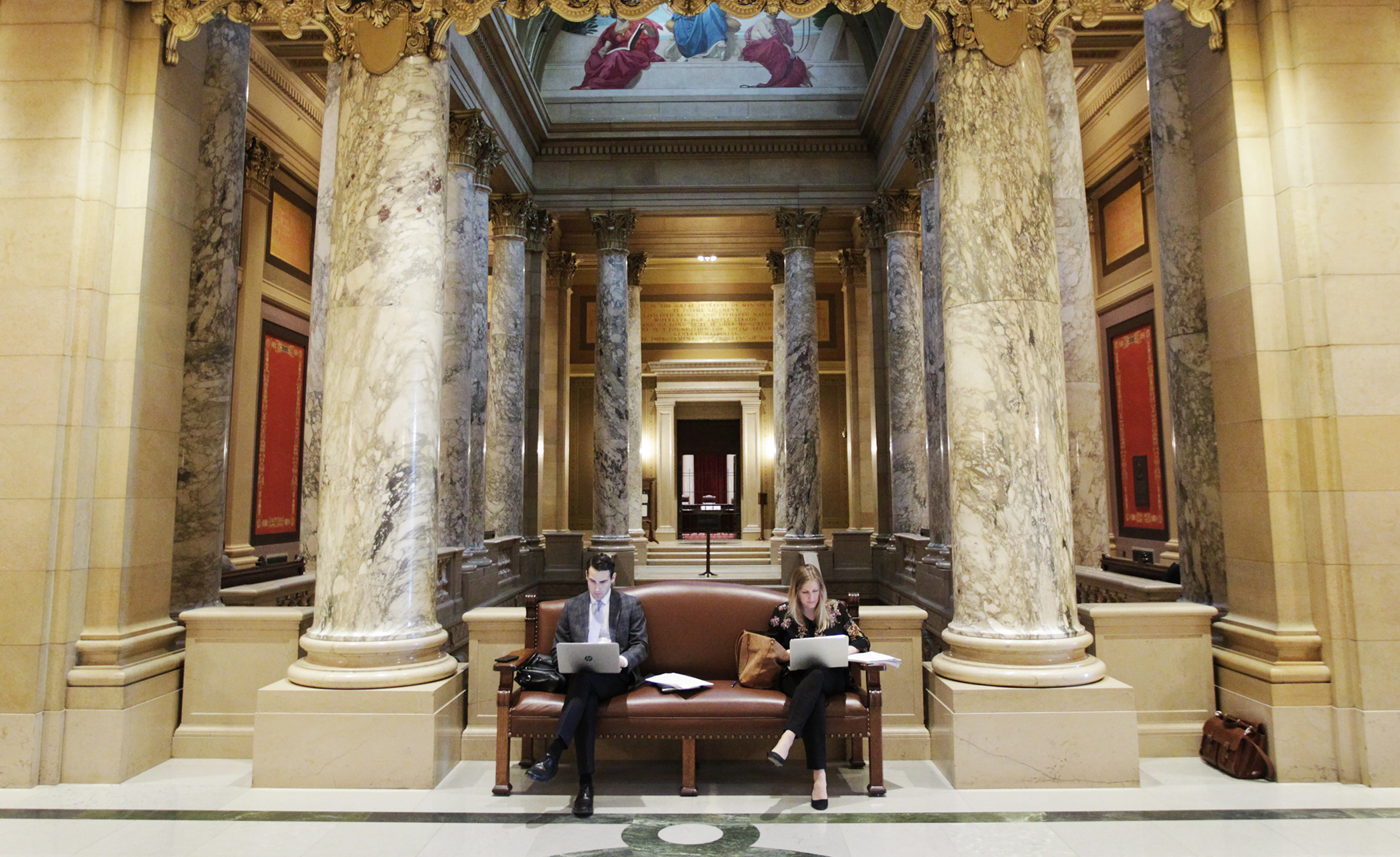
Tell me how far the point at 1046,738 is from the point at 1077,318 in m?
4.19

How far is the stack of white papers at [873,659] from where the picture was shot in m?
4.11

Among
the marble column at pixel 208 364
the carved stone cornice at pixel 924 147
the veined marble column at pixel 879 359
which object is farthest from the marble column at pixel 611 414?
the marble column at pixel 208 364

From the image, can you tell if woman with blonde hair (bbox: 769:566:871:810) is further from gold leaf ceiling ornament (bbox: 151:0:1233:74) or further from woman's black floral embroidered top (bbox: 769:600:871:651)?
gold leaf ceiling ornament (bbox: 151:0:1233:74)

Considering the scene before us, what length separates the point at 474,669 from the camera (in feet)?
16.0

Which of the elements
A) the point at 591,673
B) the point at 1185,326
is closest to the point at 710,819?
the point at 591,673

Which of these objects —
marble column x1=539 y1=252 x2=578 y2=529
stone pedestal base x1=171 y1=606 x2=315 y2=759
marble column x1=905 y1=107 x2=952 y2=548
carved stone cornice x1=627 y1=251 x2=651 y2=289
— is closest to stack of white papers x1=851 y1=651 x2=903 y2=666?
stone pedestal base x1=171 y1=606 x2=315 y2=759

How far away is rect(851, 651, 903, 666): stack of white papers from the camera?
13.5 feet

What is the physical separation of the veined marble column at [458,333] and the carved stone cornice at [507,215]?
2381 millimetres

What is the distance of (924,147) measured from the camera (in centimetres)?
1012

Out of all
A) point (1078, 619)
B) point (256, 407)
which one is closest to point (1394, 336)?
point (1078, 619)

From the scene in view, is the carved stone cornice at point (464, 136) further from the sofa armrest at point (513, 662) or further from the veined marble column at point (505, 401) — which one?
the sofa armrest at point (513, 662)

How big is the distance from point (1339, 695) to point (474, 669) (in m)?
4.93

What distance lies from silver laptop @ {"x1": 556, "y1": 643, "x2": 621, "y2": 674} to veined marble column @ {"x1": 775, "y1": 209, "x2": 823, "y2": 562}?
8.48 m

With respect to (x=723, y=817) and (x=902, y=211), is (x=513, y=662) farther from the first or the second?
(x=902, y=211)
